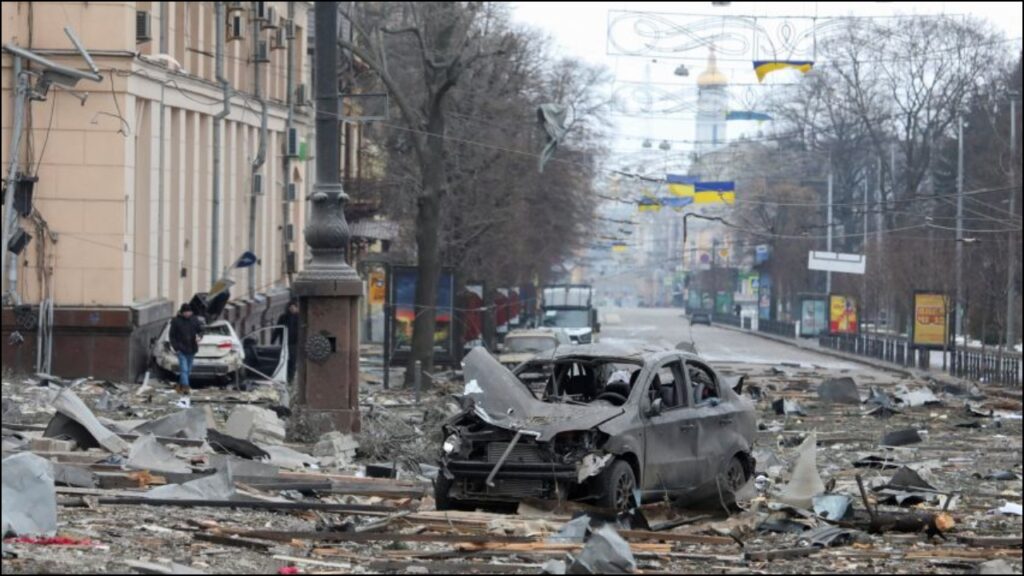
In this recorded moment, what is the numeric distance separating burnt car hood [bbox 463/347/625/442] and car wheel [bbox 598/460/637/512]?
389 millimetres

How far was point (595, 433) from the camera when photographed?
1361 centimetres

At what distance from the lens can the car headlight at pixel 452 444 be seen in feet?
45.2

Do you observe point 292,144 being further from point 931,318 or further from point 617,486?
point 617,486

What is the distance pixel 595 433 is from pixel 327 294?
7.34 metres

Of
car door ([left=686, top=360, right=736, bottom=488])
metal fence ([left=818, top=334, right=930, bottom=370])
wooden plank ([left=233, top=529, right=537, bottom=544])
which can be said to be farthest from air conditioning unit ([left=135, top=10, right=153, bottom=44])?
metal fence ([left=818, top=334, right=930, bottom=370])

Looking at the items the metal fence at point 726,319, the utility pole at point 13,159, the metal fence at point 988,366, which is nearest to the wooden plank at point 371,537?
the utility pole at point 13,159

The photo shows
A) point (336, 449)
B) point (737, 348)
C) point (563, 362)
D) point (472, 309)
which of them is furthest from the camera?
point (737, 348)

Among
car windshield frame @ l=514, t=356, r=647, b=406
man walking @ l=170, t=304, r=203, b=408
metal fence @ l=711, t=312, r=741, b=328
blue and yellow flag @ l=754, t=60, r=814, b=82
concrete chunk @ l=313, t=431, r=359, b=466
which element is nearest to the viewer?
car windshield frame @ l=514, t=356, r=647, b=406

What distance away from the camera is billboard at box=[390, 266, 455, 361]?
3903 cm

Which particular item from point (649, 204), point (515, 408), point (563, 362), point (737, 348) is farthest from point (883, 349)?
point (515, 408)

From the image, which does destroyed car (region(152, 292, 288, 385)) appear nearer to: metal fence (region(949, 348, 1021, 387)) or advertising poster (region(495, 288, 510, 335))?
metal fence (region(949, 348, 1021, 387))

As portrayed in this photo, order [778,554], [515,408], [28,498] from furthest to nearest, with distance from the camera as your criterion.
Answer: [515,408], [778,554], [28,498]

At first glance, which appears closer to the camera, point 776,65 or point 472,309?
point 776,65

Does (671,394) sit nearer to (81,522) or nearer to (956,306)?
(81,522)
